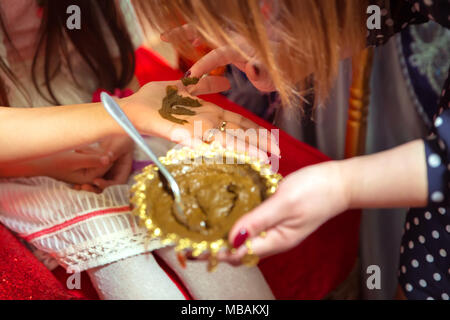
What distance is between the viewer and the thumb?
0.36m

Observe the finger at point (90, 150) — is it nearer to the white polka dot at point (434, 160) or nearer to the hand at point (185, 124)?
the hand at point (185, 124)

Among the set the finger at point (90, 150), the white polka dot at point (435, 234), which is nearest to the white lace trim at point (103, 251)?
the finger at point (90, 150)

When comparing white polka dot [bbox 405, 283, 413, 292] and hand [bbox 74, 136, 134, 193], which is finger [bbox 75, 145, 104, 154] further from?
white polka dot [bbox 405, 283, 413, 292]

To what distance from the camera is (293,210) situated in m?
0.38

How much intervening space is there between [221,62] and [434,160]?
9.1 inches

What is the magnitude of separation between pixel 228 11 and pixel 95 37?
7.0 inches

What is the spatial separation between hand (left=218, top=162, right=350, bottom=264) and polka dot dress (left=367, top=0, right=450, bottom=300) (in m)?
0.09

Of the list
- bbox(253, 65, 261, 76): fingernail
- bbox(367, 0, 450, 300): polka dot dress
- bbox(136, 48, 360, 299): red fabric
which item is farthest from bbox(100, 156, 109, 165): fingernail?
bbox(367, 0, 450, 300): polka dot dress

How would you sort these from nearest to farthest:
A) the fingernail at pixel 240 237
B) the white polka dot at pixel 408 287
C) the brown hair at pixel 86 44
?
the fingernail at pixel 240 237
the brown hair at pixel 86 44
the white polka dot at pixel 408 287

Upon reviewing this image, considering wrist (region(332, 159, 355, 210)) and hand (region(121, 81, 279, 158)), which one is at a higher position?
hand (region(121, 81, 279, 158))

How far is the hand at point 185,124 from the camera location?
43 cm

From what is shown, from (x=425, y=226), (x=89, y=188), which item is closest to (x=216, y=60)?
(x=89, y=188)
